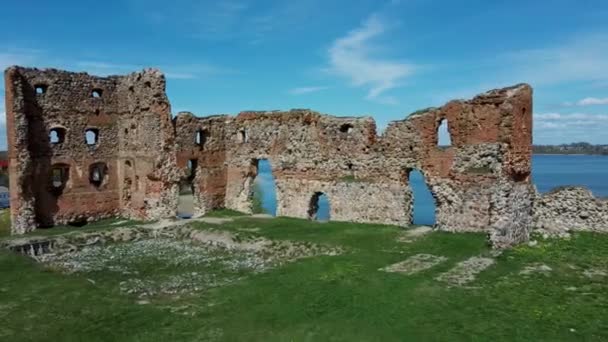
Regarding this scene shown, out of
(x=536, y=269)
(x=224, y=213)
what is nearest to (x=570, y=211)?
(x=536, y=269)

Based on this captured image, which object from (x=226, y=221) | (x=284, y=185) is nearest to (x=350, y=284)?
(x=226, y=221)

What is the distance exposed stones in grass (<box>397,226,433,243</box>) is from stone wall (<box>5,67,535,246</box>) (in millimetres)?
675

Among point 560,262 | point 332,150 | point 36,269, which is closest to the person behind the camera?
point 560,262

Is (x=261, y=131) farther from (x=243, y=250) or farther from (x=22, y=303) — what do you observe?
(x=22, y=303)

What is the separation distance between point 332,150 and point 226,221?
4732mm

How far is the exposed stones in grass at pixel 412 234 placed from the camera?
15.0 metres

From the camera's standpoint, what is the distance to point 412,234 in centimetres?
1560

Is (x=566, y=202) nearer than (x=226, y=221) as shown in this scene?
Yes

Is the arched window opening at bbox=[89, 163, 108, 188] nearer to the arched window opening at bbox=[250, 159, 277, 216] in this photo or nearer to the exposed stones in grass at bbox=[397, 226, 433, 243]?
the arched window opening at bbox=[250, 159, 277, 216]

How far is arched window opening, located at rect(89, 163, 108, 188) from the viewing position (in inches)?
946

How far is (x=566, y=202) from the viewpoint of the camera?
14117 mm

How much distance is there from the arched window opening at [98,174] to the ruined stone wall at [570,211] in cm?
1821

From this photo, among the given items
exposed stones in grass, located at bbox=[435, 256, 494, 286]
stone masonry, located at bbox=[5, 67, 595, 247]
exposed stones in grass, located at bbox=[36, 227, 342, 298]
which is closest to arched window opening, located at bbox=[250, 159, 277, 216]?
stone masonry, located at bbox=[5, 67, 595, 247]

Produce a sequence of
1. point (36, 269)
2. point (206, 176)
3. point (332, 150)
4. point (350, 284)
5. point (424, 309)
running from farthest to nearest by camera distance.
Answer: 1. point (206, 176)
2. point (332, 150)
3. point (36, 269)
4. point (350, 284)
5. point (424, 309)
